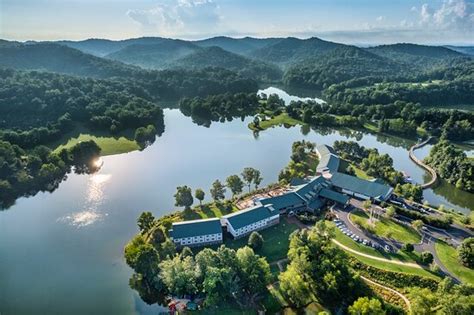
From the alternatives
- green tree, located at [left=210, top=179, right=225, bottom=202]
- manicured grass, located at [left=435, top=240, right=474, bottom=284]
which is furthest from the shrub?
green tree, located at [left=210, top=179, right=225, bottom=202]

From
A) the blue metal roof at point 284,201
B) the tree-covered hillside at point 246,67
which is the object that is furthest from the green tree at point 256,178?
the tree-covered hillside at point 246,67

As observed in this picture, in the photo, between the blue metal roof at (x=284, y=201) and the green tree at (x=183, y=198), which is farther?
the green tree at (x=183, y=198)

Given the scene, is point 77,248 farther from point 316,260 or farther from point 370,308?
point 370,308

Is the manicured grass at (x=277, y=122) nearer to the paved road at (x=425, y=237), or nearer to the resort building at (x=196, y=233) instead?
the paved road at (x=425, y=237)

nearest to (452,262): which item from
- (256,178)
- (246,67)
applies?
(256,178)

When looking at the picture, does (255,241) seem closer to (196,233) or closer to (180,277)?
(196,233)

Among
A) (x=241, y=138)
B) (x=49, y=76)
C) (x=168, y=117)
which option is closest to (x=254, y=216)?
(x=241, y=138)
